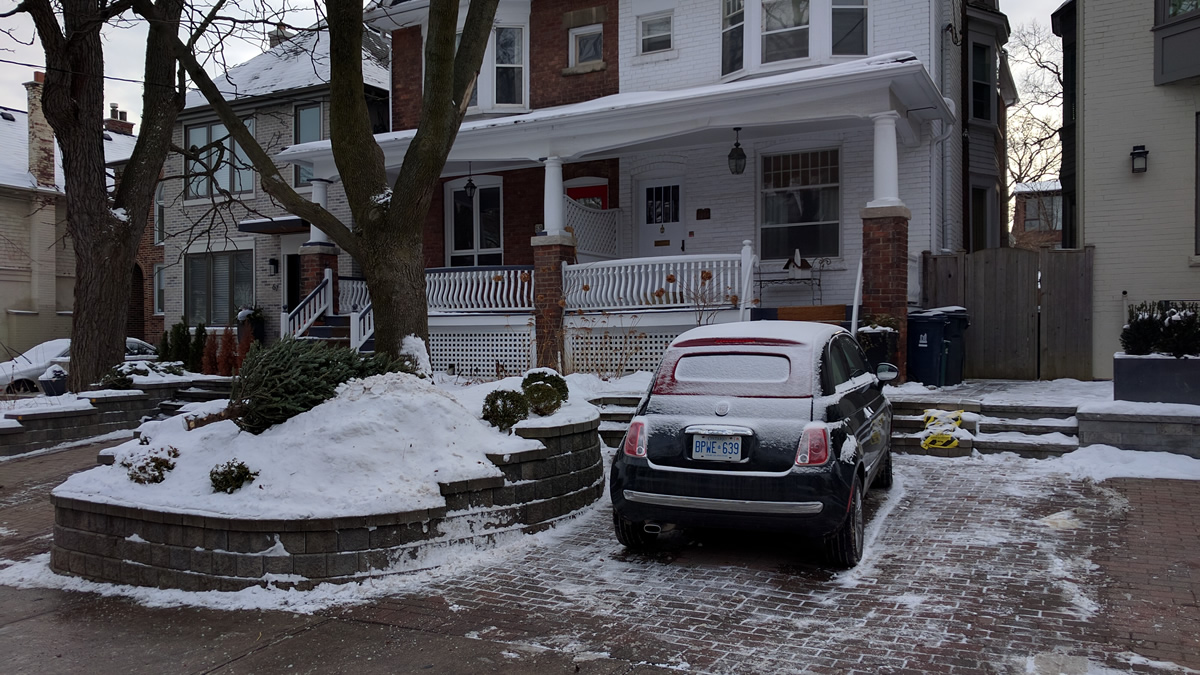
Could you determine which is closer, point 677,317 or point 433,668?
point 433,668

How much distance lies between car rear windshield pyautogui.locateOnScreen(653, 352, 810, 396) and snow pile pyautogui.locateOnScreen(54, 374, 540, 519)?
1382 mm

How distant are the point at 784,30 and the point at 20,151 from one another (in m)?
24.8

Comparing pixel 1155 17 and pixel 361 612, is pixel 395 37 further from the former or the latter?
pixel 361 612

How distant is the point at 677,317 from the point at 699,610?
8039 millimetres

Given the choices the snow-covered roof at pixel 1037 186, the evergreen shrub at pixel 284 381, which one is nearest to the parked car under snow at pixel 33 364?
the evergreen shrub at pixel 284 381

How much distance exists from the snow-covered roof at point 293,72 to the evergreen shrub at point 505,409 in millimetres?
15981

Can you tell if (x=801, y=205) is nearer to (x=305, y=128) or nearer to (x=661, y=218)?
(x=661, y=218)

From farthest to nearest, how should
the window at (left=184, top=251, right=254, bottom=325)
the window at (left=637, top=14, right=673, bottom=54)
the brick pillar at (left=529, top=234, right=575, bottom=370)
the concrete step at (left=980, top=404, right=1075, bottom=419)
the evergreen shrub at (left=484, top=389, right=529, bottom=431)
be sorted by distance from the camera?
the window at (left=184, top=251, right=254, bottom=325) → the window at (left=637, top=14, right=673, bottom=54) → the brick pillar at (left=529, top=234, right=575, bottom=370) → the concrete step at (left=980, top=404, right=1075, bottom=419) → the evergreen shrub at (left=484, top=389, right=529, bottom=431)

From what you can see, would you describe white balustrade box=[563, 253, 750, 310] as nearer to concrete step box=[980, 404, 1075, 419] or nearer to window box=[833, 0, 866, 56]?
concrete step box=[980, 404, 1075, 419]

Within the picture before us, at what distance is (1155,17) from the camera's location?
12344mm

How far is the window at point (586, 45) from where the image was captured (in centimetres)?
1700

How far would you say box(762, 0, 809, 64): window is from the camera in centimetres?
1447

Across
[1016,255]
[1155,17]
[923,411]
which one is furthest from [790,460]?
[1155,17]

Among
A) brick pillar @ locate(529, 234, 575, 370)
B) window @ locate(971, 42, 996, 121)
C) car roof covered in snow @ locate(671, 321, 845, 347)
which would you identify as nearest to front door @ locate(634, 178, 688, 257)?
brick pillar @ locate(529, 234, 575, 370)
